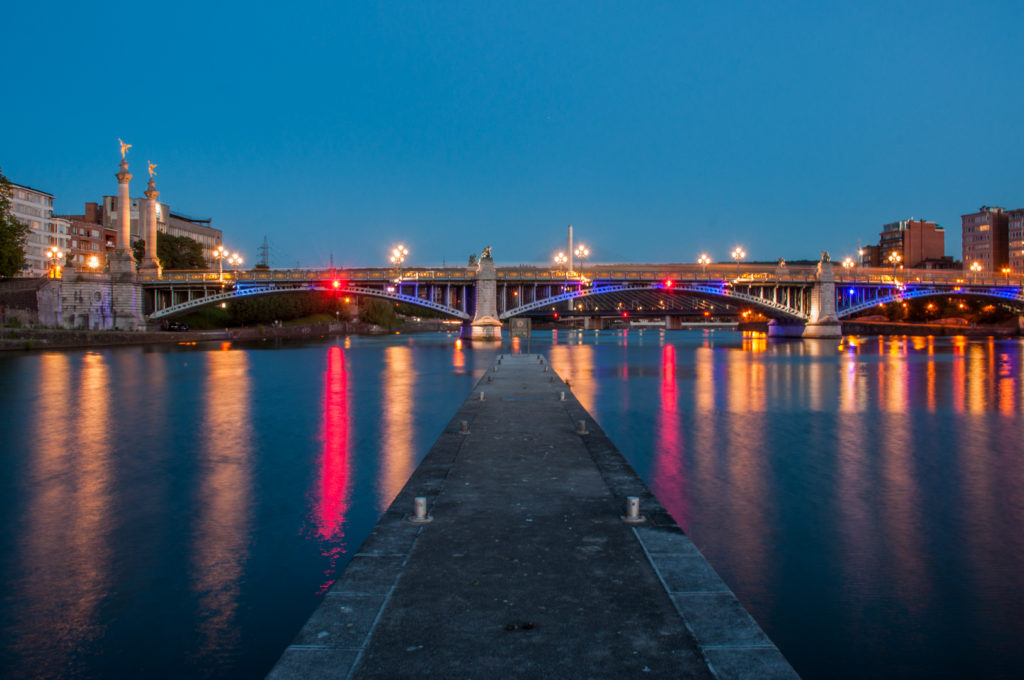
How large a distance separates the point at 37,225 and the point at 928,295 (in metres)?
149

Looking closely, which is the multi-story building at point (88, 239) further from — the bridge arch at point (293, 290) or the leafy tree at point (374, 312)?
the leafy tree at point (374, 312)

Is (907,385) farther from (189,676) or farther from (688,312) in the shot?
(688,312)

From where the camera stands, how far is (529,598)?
777 cm

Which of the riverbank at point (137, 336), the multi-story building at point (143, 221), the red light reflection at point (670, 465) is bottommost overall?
the red light reflection at point (670, 465)

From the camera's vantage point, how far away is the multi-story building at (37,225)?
129 meters

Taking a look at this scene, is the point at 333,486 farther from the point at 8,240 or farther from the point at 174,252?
the point at 174,252

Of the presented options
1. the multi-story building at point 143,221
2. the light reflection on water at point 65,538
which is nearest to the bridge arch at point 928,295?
the light reflection on water at point 65,538

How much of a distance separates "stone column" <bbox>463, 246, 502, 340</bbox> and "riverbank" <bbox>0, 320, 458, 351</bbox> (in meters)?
38.2

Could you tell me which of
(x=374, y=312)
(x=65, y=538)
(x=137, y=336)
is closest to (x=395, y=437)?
(x=65, y=538)

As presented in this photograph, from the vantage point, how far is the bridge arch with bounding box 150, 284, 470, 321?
100188 mm

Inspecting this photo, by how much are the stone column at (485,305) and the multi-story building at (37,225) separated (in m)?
79.5

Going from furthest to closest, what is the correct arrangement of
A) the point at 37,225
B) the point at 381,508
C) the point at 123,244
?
the point at 37,225 → the point at 123,244 → the point at 381,508

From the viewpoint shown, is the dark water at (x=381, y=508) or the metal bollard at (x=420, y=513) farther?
the metal bollard at (x=420, y=513)

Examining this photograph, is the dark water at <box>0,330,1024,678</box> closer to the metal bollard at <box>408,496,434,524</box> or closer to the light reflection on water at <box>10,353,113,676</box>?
the light reflection on water at <box>10,353,113,676</box>
